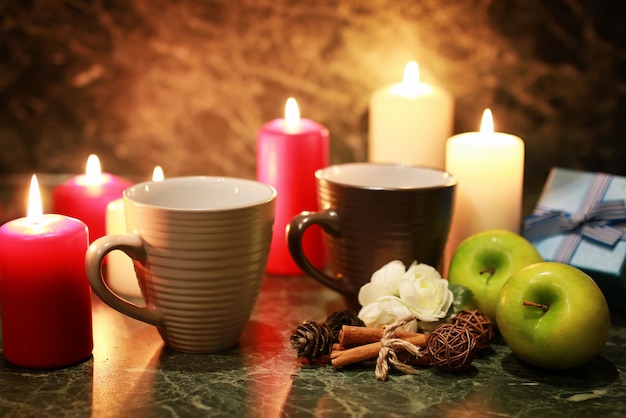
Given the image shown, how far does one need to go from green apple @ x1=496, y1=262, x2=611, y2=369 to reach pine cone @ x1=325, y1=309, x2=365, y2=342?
0.16m

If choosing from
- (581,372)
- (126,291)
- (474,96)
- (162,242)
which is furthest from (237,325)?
(474,96)

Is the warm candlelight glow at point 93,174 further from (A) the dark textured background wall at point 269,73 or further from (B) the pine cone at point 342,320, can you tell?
(B) the pine cone at point 342,320

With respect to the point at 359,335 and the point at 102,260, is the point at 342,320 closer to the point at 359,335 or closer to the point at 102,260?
the point at 359,335

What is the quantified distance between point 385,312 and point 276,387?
6.4 inches

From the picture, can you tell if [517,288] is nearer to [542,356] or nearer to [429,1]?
[542,356]

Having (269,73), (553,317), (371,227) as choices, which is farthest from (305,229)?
(269,73)

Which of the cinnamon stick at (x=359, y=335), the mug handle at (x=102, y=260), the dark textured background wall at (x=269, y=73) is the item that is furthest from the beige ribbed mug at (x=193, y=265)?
the dark textured background wall at (x=269, y=73)

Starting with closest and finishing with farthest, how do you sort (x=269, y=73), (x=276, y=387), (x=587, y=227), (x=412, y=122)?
(x=276, y=387) → (x=587, y=227) → (x=412, y=122) → (x=269, y=73)

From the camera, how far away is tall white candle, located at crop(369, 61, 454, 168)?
3.98 feet

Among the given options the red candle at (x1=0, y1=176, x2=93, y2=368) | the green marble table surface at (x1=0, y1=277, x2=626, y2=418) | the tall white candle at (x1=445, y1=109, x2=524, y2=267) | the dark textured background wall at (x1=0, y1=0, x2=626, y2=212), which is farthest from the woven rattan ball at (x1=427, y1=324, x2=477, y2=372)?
the dark textured background wall at (x1=0, y1=0, x2=626, y2=212)

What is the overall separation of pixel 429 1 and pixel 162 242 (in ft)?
2.27

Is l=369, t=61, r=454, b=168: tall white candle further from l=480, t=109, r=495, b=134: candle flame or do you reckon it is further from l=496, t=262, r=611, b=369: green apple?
l=496, t=262, r=611, b=369: green apple

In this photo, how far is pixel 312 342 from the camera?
865mm

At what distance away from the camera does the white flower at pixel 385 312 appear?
91 cm
